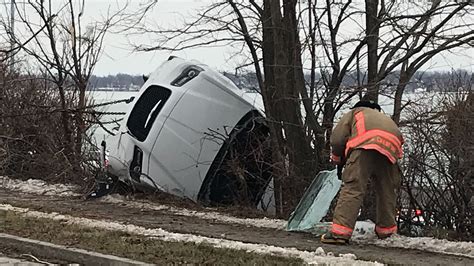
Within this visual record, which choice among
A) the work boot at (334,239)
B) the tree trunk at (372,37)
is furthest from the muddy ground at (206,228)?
the tree trunk at (372,37)

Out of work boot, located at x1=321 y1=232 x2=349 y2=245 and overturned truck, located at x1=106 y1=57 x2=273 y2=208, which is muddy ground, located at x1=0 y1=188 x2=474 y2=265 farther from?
overturned truck, located at x1=106 y1=57 x2=273 y2=208

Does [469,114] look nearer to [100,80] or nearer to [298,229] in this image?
[298,229]

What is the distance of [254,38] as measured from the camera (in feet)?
37.3

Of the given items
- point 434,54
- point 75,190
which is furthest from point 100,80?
point 434,54

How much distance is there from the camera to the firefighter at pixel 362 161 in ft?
24.7

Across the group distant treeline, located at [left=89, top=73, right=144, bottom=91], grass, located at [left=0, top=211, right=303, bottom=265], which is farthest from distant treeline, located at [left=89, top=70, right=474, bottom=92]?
grass, located at [left=0, top=211, right=303, bottom=265]

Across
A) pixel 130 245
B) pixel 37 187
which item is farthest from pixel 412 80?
pixel 37 187

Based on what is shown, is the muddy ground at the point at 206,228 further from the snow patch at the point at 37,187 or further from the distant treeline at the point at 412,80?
the distant treeline at the point at 412,80

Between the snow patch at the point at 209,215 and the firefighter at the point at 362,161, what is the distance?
60.7 inches

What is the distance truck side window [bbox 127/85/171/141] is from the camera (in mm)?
10805

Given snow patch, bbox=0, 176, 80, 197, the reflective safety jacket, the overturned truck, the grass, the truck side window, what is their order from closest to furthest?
the grass
the reflective safety jacket
the overturned truck
the truck side window
snow patch, bbox=0, 176, 80, 197

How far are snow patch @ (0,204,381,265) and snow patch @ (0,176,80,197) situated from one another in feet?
7.76

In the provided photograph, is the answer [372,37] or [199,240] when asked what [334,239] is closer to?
[199,240]

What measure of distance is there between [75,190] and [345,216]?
6353 mm
